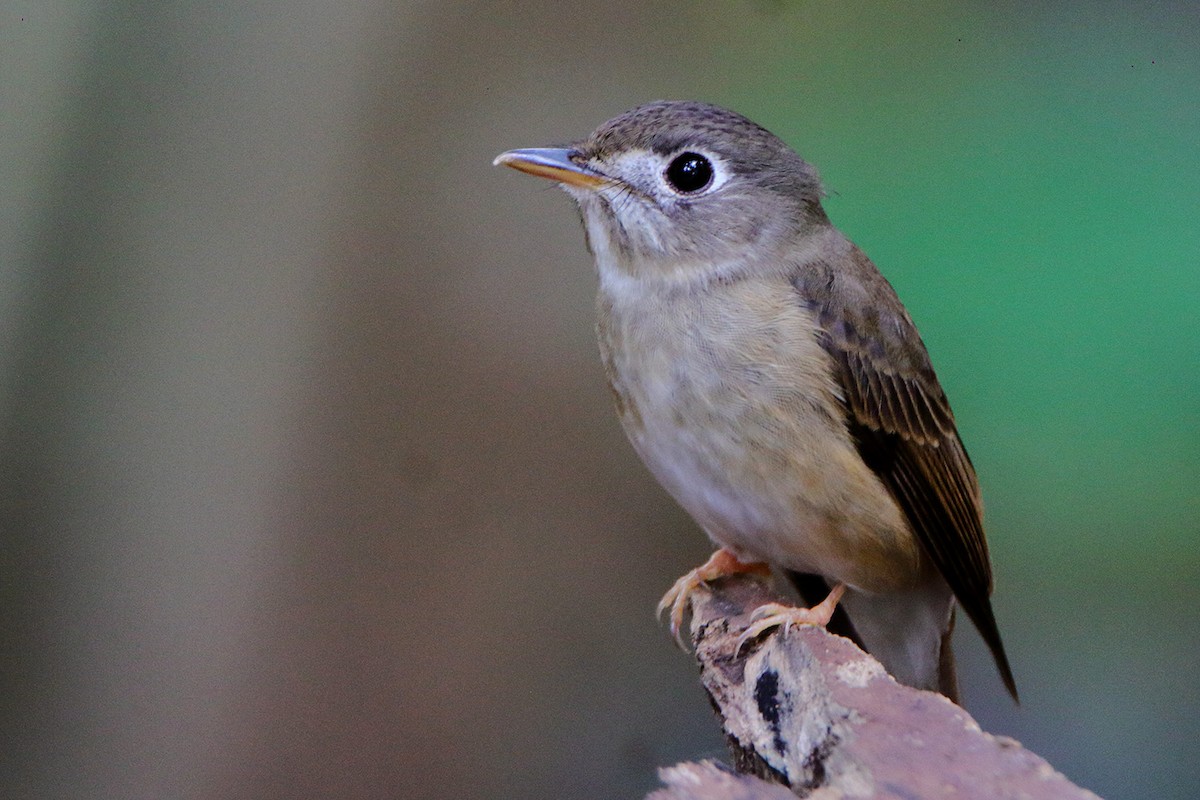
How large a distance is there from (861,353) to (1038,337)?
Answer: 39.8 inches

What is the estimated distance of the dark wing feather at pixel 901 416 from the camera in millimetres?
2189

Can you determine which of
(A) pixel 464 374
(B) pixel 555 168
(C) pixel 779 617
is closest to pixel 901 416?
(C) pixel 779 617

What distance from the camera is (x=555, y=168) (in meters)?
2.24

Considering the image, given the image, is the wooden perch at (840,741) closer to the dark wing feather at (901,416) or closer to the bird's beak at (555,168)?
the dark wing feather at (901,416)

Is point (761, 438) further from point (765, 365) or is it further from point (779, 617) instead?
point (779, 617)

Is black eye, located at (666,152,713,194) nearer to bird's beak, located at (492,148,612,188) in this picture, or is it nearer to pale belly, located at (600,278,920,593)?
bird's beak, located at (492,148,612,188)

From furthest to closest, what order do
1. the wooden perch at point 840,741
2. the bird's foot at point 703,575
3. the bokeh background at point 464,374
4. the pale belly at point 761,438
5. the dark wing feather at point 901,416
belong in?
the bokeh background at point 464,374, the bird's foot at point 703,575, the dark wing feather at point 901,416, the pale belly at point 761,438, the wooden perch at point 840,741

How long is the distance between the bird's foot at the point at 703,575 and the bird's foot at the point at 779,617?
0.32 meters

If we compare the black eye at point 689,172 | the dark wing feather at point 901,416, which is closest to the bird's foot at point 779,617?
the dark wing feather at point 901,416

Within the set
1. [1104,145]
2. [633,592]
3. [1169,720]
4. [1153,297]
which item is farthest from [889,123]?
[1169,720]

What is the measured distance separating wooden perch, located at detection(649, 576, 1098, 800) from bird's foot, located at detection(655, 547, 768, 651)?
0.52m

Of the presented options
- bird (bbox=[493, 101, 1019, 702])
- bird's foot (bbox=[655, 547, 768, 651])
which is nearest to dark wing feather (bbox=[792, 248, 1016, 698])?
bird (bbox=[493, 101, 1019, 702])

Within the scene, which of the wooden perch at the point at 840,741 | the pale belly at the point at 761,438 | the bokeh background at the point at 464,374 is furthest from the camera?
the bokeh background at the point at 464,374

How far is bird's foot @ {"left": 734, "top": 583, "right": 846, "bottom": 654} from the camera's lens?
209cm
